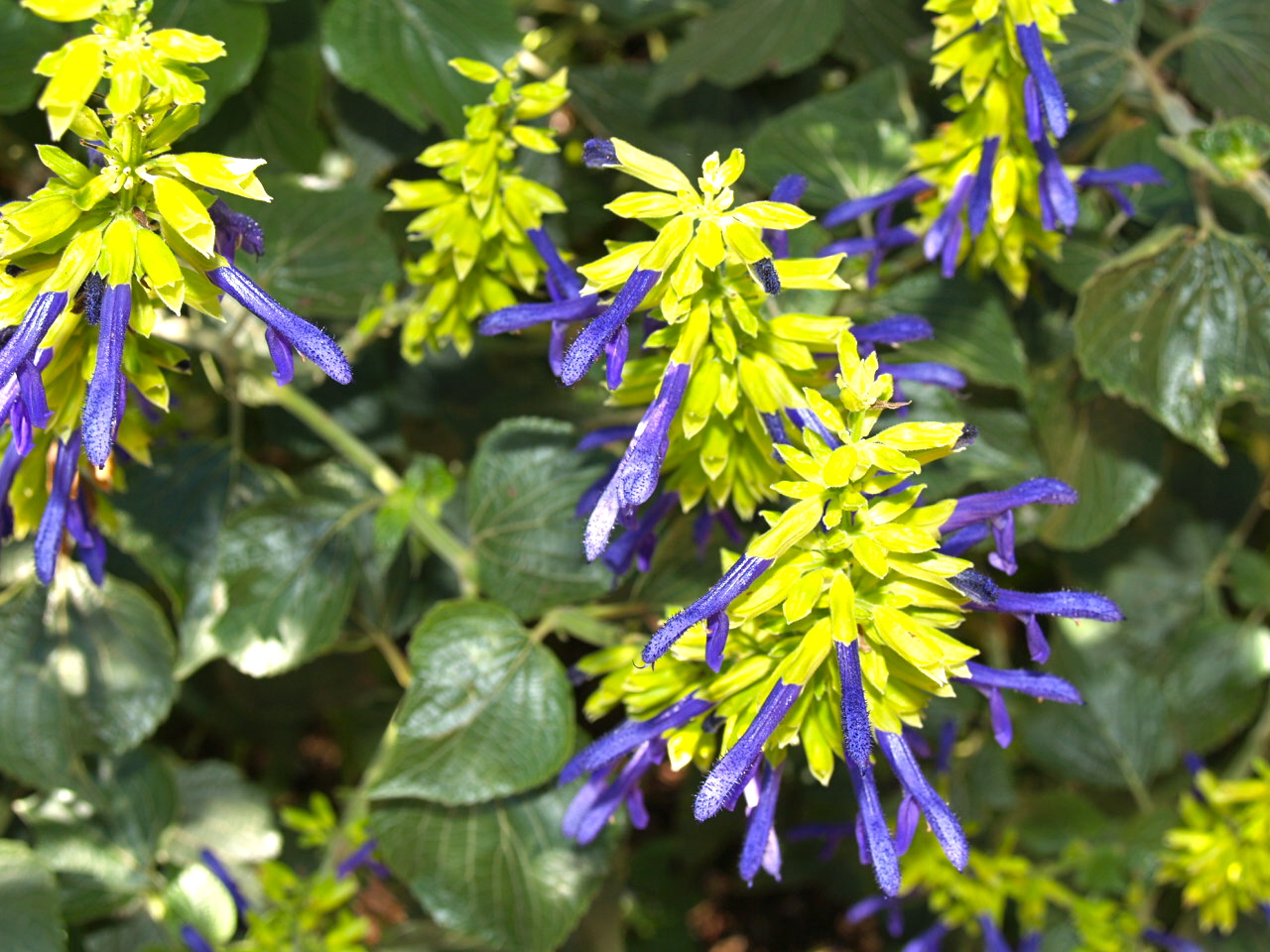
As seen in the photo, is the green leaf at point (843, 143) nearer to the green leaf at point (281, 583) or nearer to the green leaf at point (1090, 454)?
the green leaf at point (1090, 454)

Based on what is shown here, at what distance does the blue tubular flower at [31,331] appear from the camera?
0.52 metres

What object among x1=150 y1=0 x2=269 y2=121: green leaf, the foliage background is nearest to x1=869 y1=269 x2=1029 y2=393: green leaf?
the foliage background

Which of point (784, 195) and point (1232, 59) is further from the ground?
point (784, 195)

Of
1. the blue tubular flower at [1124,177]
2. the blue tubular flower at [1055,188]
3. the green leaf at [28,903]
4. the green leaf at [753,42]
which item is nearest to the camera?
the blue tubular flower at [1055,188]

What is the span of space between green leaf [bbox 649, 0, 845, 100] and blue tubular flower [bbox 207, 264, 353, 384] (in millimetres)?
705

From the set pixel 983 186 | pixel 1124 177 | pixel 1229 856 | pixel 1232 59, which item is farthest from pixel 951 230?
pixel 1229 856

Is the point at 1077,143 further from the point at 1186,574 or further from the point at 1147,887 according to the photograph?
the point at 1147,887

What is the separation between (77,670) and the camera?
3.58 ft

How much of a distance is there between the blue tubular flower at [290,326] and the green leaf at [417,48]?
17.6 inches

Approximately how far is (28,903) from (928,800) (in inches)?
33.3

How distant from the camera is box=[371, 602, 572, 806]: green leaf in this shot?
33.4 inches

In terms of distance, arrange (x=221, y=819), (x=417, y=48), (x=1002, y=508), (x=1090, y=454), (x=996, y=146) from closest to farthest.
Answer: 1. (x=1002, y=508)
2. (x=996, y=146)
3. (x=417, y=48)
4. (x=1090, y=454)
5. (x=221, y=819)

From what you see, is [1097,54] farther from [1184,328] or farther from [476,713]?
[476,713]

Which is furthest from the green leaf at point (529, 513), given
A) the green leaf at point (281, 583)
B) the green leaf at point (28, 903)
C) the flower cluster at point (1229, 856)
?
the flower cluster at point (1229, 856)
